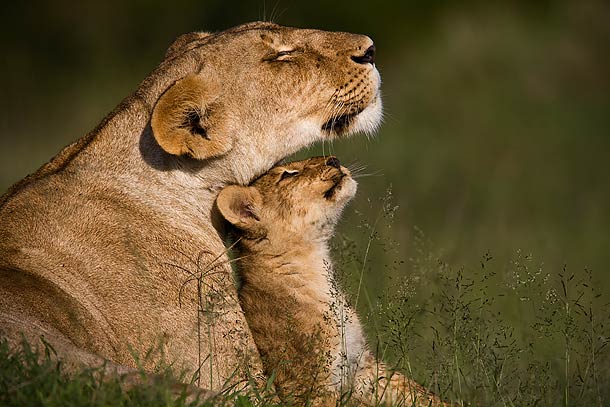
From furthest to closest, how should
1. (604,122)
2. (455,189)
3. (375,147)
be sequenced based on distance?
1. (604,122)
2. (375,147)
3. (455,189)

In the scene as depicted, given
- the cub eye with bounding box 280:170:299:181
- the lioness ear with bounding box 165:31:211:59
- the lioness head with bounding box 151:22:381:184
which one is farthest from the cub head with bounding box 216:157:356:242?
the lioness ear with bounding box 165:31:211:59

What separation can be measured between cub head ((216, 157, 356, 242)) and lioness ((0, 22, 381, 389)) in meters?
0.17

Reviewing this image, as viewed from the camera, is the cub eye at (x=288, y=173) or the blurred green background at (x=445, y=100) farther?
the blurred green background at (x=445, y=100)

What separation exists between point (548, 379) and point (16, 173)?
28.0 ft

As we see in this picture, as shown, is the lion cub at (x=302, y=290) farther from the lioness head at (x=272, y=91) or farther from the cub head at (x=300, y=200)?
the lioness head at (x=272, y=91)

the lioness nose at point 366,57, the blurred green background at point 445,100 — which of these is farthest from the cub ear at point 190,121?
the blurred green background at point 445,100

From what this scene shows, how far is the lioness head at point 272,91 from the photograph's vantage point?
18.7 feet

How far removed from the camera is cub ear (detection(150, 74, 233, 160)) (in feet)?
17.8

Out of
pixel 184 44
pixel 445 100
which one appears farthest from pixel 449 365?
pixel 445 100

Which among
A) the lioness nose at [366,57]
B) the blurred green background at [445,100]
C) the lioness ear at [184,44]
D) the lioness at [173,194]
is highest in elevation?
the blurred green background at [445,100]

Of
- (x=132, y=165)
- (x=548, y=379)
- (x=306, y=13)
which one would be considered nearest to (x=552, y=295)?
(x=548, y=379)

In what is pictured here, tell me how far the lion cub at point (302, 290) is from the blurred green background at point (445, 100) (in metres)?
3.76

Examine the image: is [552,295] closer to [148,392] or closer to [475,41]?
[148,392]

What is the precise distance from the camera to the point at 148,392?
14.2 feet
